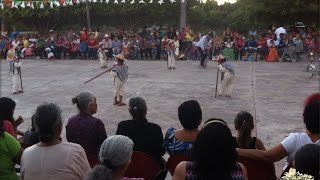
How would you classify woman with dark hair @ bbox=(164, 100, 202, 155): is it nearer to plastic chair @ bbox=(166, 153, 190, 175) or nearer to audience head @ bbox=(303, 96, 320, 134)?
plastic chair @ bbox=(166, 153, 190, 175)

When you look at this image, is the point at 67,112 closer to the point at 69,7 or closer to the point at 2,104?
the point at 2,104

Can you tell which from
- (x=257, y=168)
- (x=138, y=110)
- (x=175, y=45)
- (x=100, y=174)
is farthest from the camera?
(x=175, y=45)

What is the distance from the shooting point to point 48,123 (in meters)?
3.74

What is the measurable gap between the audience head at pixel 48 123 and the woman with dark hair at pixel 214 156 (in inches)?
46.1

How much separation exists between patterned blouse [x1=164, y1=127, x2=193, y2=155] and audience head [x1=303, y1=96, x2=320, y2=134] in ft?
3.55

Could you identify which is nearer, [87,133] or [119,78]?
[87,133]

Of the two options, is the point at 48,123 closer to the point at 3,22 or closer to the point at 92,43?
the point at 92,43

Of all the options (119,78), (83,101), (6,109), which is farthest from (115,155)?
(119,78)

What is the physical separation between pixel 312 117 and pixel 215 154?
1.24 m

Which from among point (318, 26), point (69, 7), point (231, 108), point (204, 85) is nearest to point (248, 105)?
point (231, 108)

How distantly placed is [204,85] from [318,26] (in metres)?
13.6

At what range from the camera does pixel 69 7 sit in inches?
1220

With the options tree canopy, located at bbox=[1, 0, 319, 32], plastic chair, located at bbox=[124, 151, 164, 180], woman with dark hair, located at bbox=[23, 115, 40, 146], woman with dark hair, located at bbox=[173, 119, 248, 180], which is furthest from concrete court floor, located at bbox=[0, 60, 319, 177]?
tree canopy, located at bbox=[1, 0, 319, 32]

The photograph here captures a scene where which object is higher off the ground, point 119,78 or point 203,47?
point 203,47
